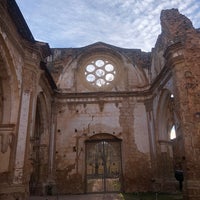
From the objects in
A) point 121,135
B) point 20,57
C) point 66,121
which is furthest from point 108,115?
point 20,57

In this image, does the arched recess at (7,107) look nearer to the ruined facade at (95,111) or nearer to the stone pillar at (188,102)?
the ruined facade at (95,111)

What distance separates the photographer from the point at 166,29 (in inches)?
371

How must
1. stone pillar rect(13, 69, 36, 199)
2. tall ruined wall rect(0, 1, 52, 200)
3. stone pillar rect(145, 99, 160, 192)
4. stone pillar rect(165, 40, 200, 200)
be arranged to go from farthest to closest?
stone pillar rect(145, 99, 160, 192)
stone pillar rect(165, 40, 200, 200)
stone pillar rect(13, 69, 36, 199)
tall ruined wall rect(0, 1, 52, 200)

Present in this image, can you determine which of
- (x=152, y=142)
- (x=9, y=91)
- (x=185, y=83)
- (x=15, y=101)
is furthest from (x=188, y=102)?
(x=9, y=91)

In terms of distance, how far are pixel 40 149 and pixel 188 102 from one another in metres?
7.37

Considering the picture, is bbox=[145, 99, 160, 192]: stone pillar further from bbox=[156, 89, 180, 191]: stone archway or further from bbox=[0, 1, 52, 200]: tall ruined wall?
bbox=[0, 1, 52, 200]: tall ruined wall

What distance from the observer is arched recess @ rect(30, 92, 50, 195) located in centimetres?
1059

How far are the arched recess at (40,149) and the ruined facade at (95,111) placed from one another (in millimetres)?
47

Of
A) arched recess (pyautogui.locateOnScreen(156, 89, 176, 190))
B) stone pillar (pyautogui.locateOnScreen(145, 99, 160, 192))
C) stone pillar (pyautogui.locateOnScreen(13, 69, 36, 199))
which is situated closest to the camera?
stone pillar (pyautogui.locateOnScreen(13, 69, 36, 199))

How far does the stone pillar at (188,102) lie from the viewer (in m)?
7.00

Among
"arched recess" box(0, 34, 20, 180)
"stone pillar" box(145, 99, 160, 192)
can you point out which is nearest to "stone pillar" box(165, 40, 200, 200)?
"stone pillar" box(145, 99, 160, 192)

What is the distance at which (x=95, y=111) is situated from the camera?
495 inches

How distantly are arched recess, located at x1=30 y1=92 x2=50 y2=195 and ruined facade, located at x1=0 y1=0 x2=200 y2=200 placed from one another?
0.05 metres

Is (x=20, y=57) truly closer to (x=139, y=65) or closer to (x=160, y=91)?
(x=160, y=91)
